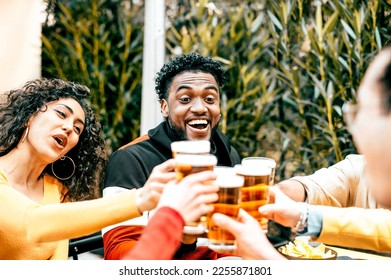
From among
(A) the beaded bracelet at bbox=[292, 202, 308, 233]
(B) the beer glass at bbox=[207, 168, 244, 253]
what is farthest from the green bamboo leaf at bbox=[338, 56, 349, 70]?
(B) the beer glass at bbox=[207, 168, 244, 253]

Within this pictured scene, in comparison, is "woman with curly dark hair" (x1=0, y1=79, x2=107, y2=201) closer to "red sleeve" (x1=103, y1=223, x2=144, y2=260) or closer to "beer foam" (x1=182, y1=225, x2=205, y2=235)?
"red sleeve" (x1=103, y1=223, x2=144, y2=260)

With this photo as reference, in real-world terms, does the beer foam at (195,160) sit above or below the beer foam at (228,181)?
above

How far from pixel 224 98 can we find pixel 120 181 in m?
1.69

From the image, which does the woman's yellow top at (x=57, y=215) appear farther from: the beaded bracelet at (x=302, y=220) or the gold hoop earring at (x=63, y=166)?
the beaded bracelet at (x=302, y=220)

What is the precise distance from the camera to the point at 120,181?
1942 mm

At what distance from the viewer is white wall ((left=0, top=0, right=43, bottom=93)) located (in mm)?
2514

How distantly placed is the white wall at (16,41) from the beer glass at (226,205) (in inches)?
59.6

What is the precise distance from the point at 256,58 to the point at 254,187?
2.36 meters

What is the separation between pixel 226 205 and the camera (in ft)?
4.17

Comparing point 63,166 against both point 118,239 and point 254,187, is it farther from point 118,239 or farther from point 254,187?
point 254,187

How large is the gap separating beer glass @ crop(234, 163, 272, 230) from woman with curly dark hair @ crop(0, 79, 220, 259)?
15cm

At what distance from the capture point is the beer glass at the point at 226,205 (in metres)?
1.26

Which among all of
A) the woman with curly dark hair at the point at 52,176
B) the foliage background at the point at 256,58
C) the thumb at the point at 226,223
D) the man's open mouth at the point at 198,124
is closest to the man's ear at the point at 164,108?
the man's open mouth at the point at 198,124
